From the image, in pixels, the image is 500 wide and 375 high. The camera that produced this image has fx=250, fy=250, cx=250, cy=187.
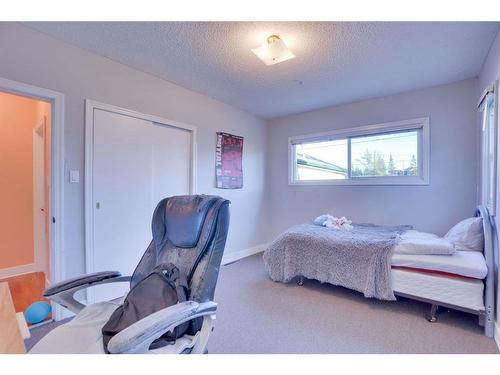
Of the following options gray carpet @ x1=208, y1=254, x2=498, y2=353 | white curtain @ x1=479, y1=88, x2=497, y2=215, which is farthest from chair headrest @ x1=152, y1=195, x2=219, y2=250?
white curtain @ x1=479, y1=88, x2=497, y2=215

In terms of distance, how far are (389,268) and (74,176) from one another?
9.96ft

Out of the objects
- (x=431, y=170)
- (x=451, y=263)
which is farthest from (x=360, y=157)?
(x=451, y=263)

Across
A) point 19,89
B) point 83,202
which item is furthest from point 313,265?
point 19,89

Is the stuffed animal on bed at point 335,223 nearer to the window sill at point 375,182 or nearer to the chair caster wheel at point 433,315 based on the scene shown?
the window sill at point 375,182

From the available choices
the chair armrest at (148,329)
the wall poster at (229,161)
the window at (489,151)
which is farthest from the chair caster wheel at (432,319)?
the wall poster at (229,161)

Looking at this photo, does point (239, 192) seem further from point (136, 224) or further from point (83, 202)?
point (83, 202)

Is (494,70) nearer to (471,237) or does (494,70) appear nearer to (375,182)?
(471,237)

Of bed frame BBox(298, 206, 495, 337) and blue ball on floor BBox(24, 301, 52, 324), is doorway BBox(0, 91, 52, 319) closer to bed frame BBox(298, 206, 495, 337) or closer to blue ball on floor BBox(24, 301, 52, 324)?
blue ball on floor BBox(24, 301, 52, 324)

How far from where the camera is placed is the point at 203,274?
1326mm

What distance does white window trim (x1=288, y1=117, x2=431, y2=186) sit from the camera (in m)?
3.26

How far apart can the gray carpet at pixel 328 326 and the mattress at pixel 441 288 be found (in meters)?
0.22

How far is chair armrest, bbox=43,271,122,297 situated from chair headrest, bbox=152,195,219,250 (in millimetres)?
320

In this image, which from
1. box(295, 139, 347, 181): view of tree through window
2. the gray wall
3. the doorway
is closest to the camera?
the gray wall
